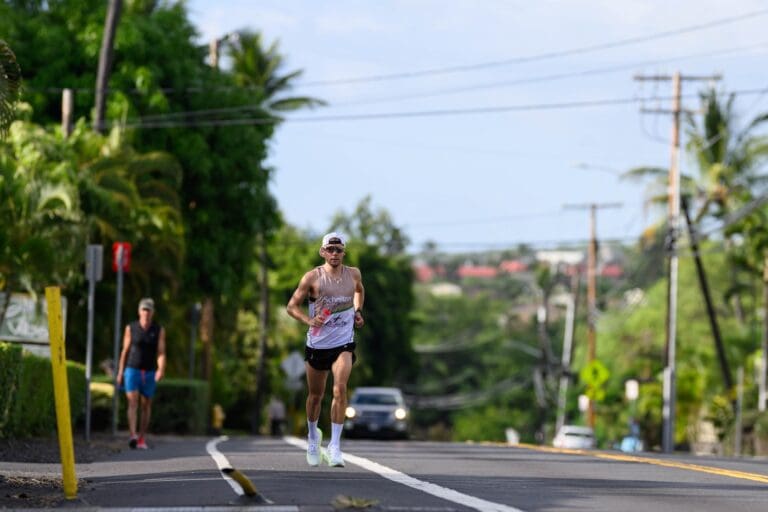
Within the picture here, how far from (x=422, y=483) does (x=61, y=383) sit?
3027 millimetres

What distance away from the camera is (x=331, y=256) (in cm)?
1402

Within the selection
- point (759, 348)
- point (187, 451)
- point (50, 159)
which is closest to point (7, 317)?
point (50, 159)

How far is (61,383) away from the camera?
11641 mm

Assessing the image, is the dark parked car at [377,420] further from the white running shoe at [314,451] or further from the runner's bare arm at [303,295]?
the runner's bare arm at [303,295]

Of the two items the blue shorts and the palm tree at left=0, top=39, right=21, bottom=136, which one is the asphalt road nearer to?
the blue shorts

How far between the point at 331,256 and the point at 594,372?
4280 cm

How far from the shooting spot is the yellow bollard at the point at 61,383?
1155 centimetres

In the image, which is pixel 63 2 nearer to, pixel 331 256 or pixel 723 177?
pixel 723 177

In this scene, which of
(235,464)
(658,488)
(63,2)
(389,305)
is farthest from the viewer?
(389,305)

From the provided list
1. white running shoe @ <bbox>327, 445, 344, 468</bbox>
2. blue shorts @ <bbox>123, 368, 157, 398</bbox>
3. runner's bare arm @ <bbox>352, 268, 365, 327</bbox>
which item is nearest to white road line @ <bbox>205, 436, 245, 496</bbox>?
white running shoe @ <bbox>327, 445, 344, 468</bbox>

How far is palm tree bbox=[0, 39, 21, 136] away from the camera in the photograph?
57.9 feet

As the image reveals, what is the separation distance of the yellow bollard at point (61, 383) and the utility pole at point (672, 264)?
35011 mm

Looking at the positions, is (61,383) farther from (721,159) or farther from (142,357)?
(721,159)

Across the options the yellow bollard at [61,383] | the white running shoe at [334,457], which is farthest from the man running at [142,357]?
the yellow bollard at [61,383]
